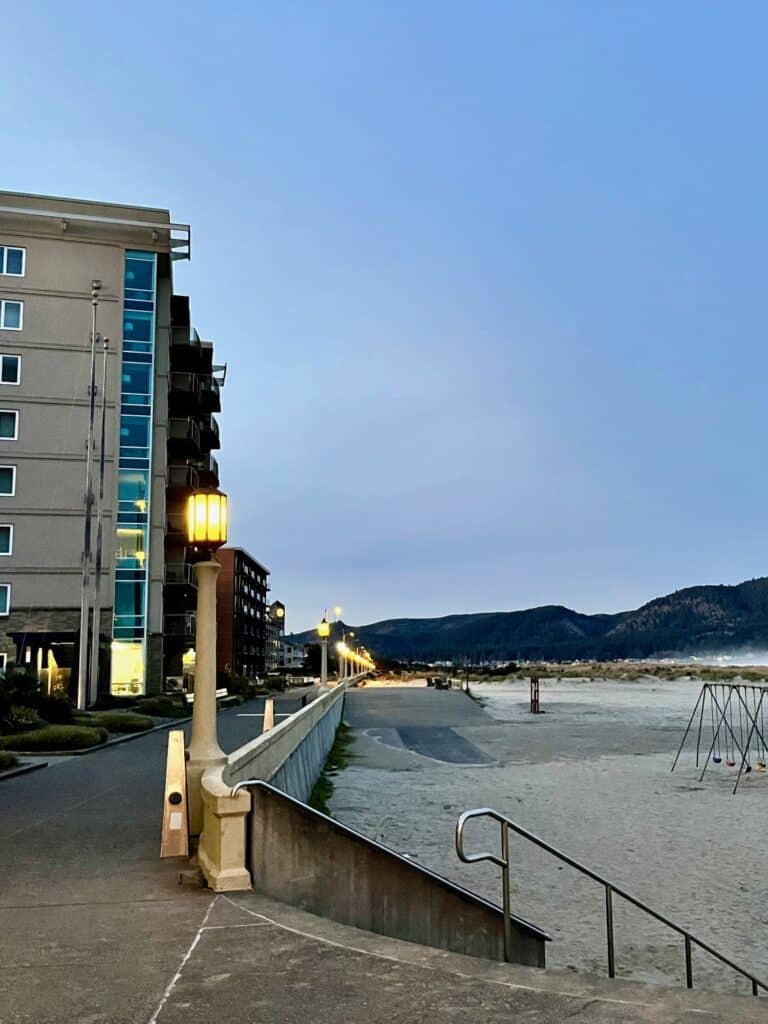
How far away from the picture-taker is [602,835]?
1648 cm

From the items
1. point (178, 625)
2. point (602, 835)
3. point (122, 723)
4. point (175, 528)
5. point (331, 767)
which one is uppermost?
point (175, 528)

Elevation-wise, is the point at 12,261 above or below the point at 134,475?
above

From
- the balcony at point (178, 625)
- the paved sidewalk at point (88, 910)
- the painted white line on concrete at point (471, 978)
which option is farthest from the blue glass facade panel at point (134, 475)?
the painted white line on concrete at point (471, 978)

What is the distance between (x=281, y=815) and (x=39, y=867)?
2.62 m

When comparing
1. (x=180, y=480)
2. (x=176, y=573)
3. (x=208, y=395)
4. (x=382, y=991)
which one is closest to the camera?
(x=382, y=991)

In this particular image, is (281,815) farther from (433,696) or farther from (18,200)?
(433,696)

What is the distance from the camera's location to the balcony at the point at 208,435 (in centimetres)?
5717

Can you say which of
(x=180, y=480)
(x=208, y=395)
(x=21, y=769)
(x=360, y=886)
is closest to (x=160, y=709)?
(x=21, y=769)

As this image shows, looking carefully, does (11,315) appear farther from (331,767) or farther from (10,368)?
(331,767)

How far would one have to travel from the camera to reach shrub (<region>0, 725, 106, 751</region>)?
19.9m

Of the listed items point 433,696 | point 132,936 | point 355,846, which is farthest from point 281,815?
point 433,696

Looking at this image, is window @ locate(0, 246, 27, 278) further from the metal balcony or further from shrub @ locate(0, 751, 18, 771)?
shrub @ locate(0, 751, 18, 771)

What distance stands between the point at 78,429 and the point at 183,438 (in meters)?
7.50

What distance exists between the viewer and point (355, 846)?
766 centimetres
